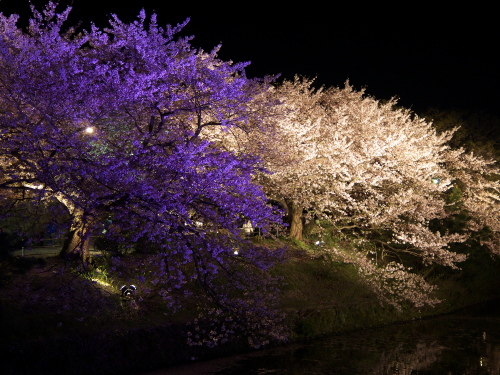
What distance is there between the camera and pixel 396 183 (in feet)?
76.7

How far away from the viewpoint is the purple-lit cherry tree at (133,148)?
1159 cm

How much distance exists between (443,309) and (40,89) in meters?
19.4

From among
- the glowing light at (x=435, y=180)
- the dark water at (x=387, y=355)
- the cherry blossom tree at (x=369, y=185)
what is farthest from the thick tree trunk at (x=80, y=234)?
the glowing light at (x=435, y=180)

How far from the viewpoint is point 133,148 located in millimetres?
12594

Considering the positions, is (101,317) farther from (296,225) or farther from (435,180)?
(435,180)

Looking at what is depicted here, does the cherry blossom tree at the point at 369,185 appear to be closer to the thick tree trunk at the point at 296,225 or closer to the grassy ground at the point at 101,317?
the thick tree trunk at the point at 296,225

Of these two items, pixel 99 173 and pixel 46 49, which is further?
pixel 46 49

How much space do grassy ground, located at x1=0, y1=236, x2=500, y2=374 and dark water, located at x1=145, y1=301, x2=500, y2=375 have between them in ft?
2.13

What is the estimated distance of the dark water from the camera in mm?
14719

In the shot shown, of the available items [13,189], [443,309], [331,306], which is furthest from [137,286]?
[443,309]

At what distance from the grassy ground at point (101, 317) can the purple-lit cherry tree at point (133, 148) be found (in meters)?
1.88

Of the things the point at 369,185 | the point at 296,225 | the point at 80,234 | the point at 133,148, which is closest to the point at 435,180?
the point at 369,185

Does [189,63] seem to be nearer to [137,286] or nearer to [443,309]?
[137,286]

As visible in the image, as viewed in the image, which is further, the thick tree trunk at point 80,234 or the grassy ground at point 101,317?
the grassy ground at point 101,317
